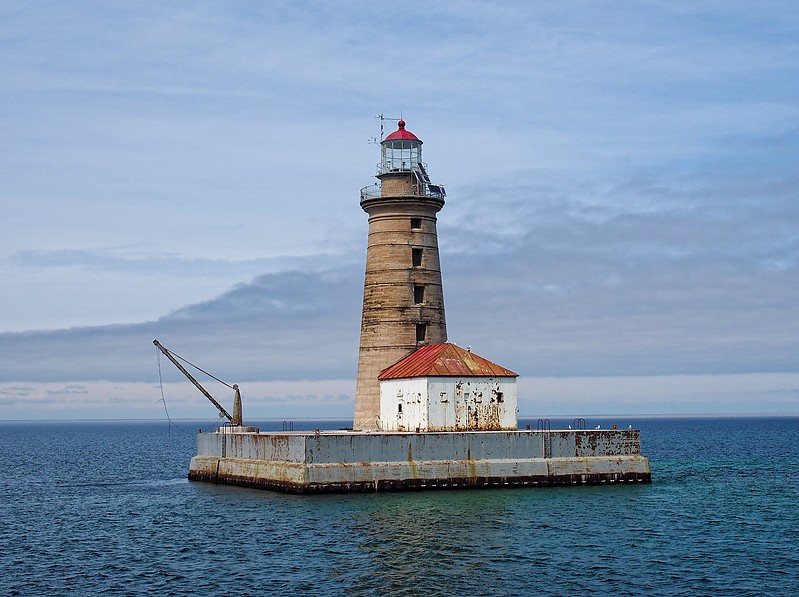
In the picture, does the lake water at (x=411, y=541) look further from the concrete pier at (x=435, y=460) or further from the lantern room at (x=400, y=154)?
the lantern room at (x=400, y=154)

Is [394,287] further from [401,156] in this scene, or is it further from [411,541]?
[411,541]

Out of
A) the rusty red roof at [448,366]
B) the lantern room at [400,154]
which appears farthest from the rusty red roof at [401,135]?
the rusty red roof at [448,366]

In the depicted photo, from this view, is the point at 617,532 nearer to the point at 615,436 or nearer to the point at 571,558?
the point at 571,558

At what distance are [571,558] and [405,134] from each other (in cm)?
2966

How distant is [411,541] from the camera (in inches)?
1305

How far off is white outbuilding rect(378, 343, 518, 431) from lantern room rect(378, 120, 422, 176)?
34.5 feet

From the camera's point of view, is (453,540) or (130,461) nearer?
(453,540)

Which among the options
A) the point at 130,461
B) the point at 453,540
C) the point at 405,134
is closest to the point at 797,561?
the point at 453,540

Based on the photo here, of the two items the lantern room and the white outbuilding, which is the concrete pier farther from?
the lantern room

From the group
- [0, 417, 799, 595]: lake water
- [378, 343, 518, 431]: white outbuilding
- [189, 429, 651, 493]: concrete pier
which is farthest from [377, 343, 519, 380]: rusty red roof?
[0, 417, 799, 595]: lake water

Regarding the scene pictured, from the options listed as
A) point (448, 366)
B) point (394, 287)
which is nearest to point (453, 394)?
point (448, 366)

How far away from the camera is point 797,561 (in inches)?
1233

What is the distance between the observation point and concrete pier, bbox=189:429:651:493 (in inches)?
1693

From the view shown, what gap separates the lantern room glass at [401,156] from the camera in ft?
179
